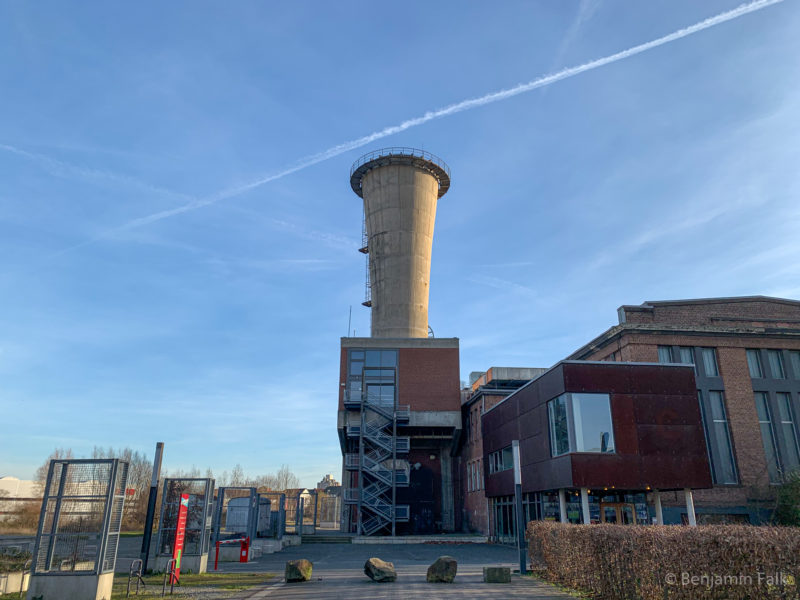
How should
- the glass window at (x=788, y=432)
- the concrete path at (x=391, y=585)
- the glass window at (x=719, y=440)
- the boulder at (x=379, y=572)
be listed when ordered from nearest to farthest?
the concrete path at (x=391, y=585) < the boulder at (x=379, y=572) < the glass window at (x=719, y=440) < the glass window at (x=788, y=432)

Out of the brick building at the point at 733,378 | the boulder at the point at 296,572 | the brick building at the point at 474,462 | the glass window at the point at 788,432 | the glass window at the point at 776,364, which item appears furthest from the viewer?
the brick building at the point at 474,462

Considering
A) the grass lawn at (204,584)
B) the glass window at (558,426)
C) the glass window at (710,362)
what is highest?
the glass window at (710,362)

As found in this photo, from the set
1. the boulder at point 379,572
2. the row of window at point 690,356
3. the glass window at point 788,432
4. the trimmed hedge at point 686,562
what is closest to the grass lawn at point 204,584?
the boulder at point 379,572

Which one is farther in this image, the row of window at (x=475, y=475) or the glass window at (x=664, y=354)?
the row of window at (x=475, y=475)

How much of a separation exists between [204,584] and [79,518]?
4001 millimetres

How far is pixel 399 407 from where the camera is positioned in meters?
40.2

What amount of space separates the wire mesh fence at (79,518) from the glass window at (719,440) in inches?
1114

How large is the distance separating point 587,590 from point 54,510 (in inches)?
469

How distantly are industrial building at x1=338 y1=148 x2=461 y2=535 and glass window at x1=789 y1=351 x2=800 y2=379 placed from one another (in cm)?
2058

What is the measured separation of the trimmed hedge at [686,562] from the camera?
745cm

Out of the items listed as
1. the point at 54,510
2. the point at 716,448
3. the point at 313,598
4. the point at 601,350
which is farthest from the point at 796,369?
Result: the point at 54,510

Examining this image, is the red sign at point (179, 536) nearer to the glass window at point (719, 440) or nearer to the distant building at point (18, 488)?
the glass window at point (719, 440)

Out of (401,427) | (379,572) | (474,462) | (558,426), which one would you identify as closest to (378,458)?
(401,427)

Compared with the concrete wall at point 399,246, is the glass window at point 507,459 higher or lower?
lower
